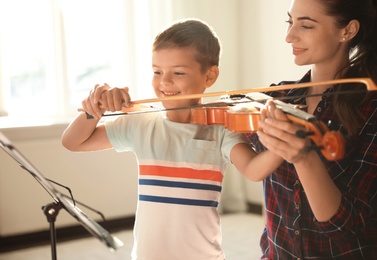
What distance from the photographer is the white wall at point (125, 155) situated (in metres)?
3.27

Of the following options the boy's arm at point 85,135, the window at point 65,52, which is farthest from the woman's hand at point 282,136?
the window at point 65,52

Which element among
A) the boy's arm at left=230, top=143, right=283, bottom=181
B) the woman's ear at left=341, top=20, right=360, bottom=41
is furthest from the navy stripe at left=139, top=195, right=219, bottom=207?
the woman's ear at left=341, top=20, right=360, bottom=41

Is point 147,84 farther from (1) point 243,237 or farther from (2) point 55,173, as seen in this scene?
(1) point 243,237

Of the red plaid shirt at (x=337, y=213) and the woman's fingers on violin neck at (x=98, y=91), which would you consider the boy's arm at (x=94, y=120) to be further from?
the red plaid shirt at (x=337, y=213)

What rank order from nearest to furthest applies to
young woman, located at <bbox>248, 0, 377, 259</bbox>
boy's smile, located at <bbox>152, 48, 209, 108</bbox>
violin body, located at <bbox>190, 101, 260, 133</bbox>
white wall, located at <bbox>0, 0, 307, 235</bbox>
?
violin body, located at <bbox>190, 101, 260, 133</bbox> → young woman, located at <bbox>248, 0, 377, 259</bbox> → boy's smile, located at <bbox>152, 48, 209, 108</bbox> → white wall, located at <bbox>0, 0, 307, 235</bbox>

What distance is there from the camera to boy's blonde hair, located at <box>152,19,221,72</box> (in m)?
1.51

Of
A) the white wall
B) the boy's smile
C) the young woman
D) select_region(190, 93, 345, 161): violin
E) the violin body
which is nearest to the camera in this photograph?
select_region(190, 93, 345, 161): violin

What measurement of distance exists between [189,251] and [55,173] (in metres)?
2.08

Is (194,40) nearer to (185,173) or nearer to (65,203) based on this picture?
(185,173)

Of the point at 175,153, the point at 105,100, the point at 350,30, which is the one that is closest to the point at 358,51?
the point at 350,30

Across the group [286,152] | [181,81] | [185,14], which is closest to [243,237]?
[185,14]

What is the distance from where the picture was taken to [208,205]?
1.44 meters

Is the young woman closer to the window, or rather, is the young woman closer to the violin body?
the violin body

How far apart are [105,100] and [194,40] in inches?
11.4
